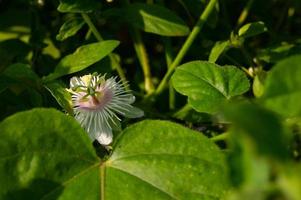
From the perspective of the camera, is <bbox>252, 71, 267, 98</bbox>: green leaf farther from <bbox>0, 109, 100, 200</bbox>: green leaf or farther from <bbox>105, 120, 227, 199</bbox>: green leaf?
<bbox>0, 109, 100, 200</bbox>: green leaf

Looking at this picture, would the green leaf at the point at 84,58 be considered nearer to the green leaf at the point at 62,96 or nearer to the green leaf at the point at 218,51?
the green leaf at the point at 62,96

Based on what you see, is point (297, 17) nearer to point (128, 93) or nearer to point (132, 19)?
point (132, 19)

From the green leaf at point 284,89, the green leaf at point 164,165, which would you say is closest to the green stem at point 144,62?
the green leaf at point 164,165

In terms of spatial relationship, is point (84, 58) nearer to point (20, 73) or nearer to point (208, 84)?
point (20, 73)

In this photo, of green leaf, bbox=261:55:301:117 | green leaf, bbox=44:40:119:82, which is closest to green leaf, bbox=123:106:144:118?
green leaf, bbox=44:40:119:82

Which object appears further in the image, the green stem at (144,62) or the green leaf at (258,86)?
the green stem at (144,62)

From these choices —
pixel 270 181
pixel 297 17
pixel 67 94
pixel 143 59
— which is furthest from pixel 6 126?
pixel 297 17
